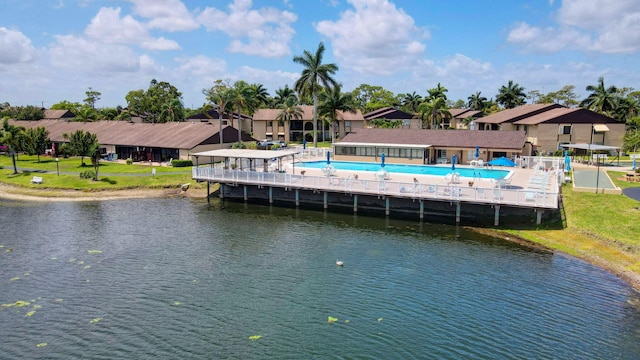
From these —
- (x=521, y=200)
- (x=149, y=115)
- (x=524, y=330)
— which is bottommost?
(x=524, y=330)

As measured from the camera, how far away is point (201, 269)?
26.9 meters

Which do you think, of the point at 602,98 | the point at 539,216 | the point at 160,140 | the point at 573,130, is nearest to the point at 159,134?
the point at 160,140

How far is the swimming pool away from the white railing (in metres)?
10.7

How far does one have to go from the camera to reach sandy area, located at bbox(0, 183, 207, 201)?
48.5 meters

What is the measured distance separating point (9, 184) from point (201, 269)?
41417 mm

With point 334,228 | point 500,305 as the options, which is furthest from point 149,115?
point 500,305

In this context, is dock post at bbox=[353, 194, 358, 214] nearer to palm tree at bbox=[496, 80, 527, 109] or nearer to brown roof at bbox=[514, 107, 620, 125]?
brown roof at bbox=[514, 107, 620, 125]

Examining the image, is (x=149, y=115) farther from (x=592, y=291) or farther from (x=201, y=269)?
(x=592, y=291)

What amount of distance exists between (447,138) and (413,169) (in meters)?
9.96

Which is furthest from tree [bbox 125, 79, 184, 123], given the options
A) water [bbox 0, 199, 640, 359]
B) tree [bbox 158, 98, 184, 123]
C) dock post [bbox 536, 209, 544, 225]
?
dock post [bbox 536, 209, 544, 225]

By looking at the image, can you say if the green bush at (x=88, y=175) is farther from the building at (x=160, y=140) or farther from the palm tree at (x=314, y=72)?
the palm tree at (x=314, y=72)

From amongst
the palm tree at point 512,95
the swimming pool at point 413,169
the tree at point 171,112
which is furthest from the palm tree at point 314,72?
the palm tree at point 512,95

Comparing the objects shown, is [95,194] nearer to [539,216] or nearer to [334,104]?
[334,104]

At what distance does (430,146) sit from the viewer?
56219 millimetres
